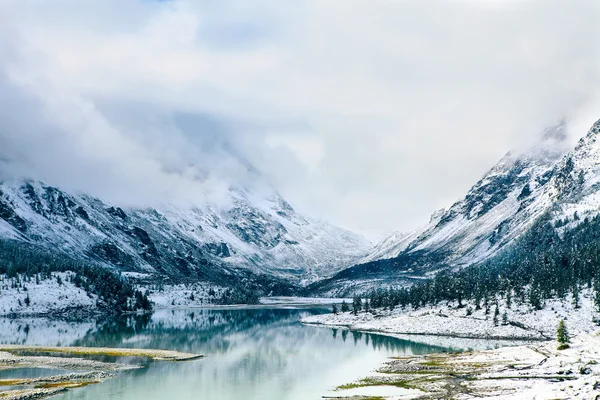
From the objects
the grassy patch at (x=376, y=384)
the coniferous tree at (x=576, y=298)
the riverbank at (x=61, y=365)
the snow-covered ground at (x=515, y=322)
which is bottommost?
the grassy patch at (x=376, y=384)

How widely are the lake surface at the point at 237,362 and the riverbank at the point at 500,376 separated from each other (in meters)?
7.80

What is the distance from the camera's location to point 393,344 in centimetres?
16062

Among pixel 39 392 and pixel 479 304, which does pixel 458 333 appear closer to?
pixel 479 304

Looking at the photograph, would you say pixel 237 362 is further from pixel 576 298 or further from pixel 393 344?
pixel 576 298

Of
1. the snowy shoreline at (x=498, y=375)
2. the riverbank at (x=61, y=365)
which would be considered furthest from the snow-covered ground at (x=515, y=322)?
the riverbank at (x=61, y=365)

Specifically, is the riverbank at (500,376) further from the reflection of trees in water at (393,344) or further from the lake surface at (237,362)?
the reflection of trees in water at (393,344)

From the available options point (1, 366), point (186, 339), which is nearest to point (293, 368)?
point (1, 366)

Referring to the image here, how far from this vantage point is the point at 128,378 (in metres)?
98.9

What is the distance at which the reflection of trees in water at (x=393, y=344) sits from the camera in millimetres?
141475

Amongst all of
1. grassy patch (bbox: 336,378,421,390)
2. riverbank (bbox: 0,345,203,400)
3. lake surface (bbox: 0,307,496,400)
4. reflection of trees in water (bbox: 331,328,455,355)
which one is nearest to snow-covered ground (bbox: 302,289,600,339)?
reflection of trees in water (bbox: 331,328,455,355)

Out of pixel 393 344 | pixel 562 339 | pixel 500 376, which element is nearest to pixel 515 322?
pixel 393 344

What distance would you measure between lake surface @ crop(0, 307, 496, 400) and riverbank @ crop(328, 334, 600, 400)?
7804mm

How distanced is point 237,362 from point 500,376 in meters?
60.1

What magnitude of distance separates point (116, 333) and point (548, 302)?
139843 mm
